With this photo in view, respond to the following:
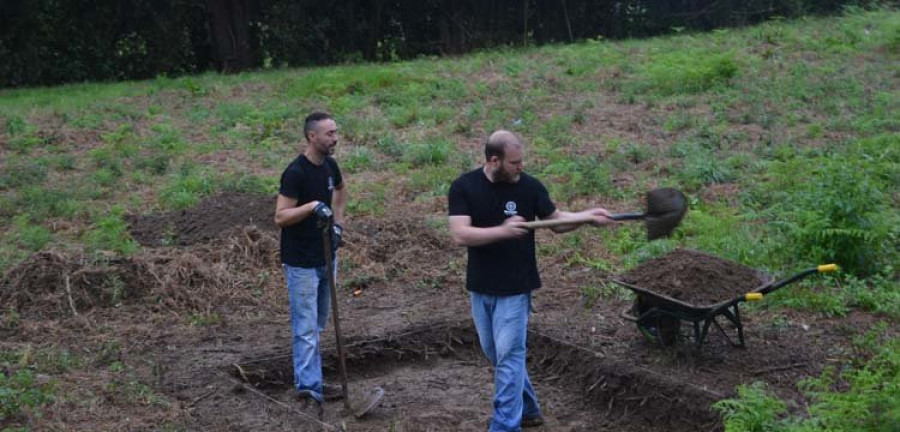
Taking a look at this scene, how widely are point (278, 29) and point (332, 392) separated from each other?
16002 millimetres

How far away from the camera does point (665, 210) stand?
23.1 feet

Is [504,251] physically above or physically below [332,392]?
above

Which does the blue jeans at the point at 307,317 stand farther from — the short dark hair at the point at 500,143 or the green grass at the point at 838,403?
the green grass at the point at 838,403

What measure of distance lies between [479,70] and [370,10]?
5465mm

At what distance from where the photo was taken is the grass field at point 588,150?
8.90 meters

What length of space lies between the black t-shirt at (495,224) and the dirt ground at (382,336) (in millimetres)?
1435

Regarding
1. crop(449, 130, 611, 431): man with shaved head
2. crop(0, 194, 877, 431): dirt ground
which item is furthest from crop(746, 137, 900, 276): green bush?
crop(449, 130, 611, 431): man with shaved head

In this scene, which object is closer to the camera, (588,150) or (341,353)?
(341,353)

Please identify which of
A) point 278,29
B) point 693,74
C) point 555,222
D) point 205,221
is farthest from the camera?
point 278,29

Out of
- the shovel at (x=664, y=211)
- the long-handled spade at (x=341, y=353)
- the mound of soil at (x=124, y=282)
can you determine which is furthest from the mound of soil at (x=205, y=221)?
the shovel at (x=664, y=211)

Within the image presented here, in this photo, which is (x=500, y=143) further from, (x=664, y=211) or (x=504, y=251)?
(x=664, y=211)

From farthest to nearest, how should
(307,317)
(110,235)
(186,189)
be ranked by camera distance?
(186,189) → (110,235) → (307,317)

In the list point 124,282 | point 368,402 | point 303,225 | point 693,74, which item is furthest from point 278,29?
point 368,402

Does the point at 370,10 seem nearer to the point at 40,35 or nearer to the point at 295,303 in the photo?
the point at 40,35
